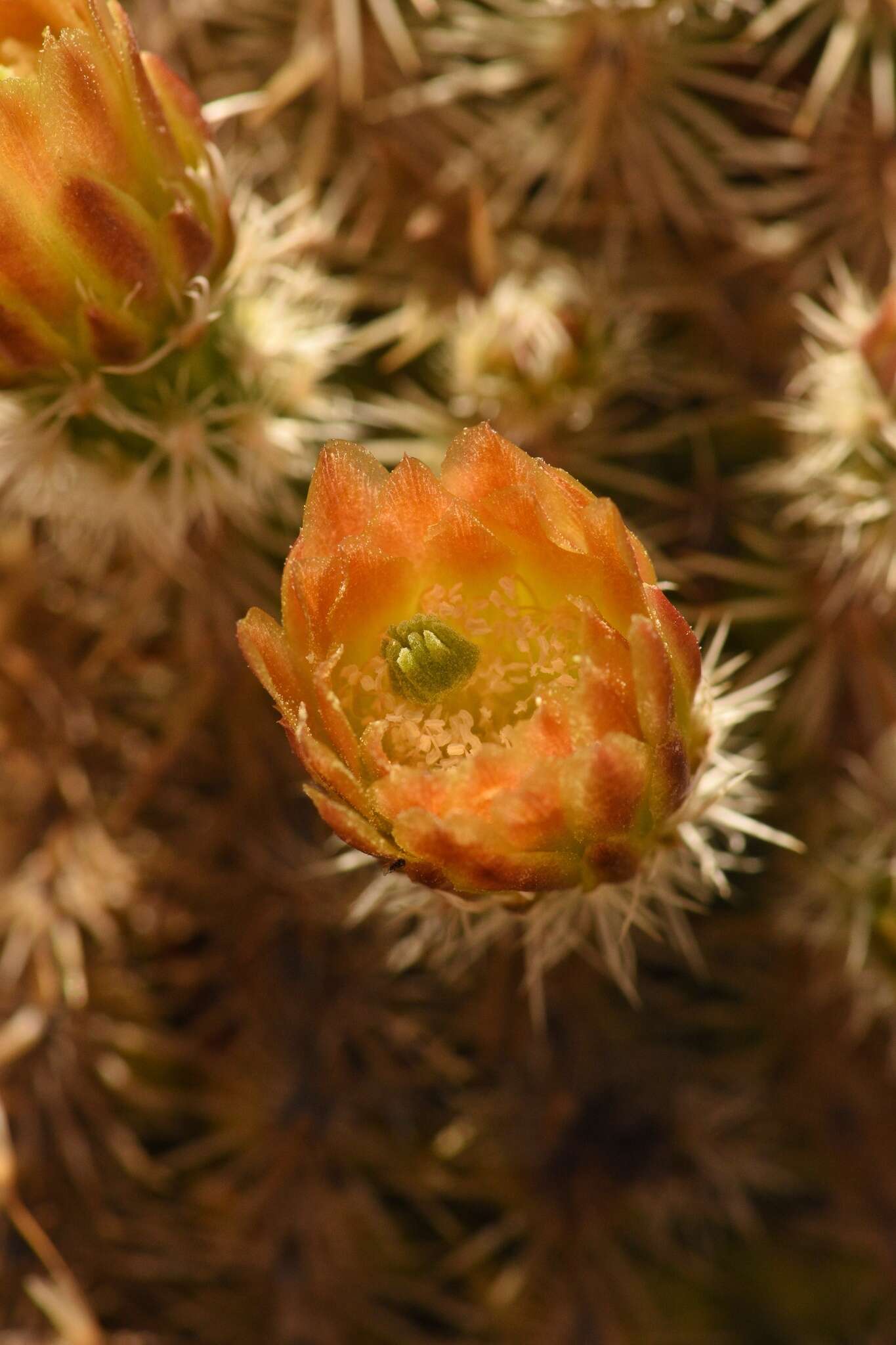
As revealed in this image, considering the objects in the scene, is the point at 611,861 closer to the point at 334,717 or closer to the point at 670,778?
the point at 670,778

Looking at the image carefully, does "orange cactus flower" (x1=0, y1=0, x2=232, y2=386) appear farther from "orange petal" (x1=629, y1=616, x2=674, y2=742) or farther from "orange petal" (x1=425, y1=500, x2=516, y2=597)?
"orange petal" (x1=629, y1=616, x2=674, y2=742)

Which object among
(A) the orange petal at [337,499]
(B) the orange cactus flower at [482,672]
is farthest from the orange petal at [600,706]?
(A) the orange petal at [337,499]

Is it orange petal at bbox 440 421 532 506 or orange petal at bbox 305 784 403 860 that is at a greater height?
orange petal at bbox 440 421 532 506

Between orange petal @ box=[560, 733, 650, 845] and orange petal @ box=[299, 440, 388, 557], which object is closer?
orange petal @ box=[560, 733, 650, 845]

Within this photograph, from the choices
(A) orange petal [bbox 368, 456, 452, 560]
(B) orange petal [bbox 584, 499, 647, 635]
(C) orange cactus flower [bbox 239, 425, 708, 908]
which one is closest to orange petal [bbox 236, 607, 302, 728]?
(C) orange cactus flower [bbox 239, 425, 708, 908]

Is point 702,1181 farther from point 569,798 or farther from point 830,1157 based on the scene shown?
point 569,798

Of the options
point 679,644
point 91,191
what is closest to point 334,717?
point 679,644

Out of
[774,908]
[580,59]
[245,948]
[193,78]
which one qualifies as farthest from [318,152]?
[774,908]

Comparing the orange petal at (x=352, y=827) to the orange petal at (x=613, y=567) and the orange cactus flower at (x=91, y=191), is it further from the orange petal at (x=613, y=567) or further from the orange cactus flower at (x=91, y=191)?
the orange cactus flower at (x=91, y=191)
